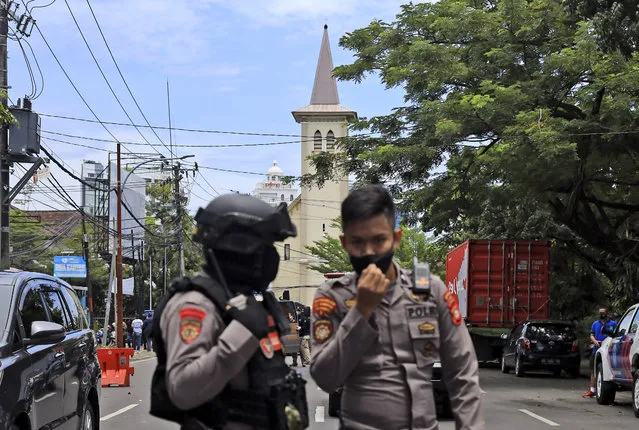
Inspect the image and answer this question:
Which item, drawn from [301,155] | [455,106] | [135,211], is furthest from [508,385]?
[301,155]

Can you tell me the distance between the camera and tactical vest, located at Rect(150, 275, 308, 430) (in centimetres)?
306

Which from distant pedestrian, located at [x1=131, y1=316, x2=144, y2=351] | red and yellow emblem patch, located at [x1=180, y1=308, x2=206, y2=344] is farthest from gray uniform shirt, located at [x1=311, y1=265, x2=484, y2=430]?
distant pedestrian, located at [x1=131, y1=316, x2=144, y2=351]

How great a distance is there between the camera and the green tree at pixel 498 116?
19.6 m

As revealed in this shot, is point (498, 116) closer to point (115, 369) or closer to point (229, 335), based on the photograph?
point (115, 369)

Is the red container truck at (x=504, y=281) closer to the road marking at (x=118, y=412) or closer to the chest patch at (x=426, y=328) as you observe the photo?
the road marking at (x=118, y=412)

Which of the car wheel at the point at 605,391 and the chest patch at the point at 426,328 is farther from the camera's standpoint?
the car wheel at the point at 605,391

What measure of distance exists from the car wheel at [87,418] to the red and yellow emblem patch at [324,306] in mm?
5444

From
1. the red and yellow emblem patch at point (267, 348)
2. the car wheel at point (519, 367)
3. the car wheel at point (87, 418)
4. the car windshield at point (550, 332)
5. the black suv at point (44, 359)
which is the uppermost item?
the red and yellow emblem patch at point (267, 348)

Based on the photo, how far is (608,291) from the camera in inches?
1481

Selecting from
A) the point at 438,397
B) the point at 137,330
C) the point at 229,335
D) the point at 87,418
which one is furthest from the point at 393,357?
the point at 137,330

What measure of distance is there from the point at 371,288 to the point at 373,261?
24cm

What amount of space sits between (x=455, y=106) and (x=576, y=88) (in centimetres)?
272

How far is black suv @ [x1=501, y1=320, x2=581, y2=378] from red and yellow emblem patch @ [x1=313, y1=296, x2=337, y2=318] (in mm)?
21224

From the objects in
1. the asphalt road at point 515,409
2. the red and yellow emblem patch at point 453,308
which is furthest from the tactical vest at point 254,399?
the asphalt road at point 515,409
